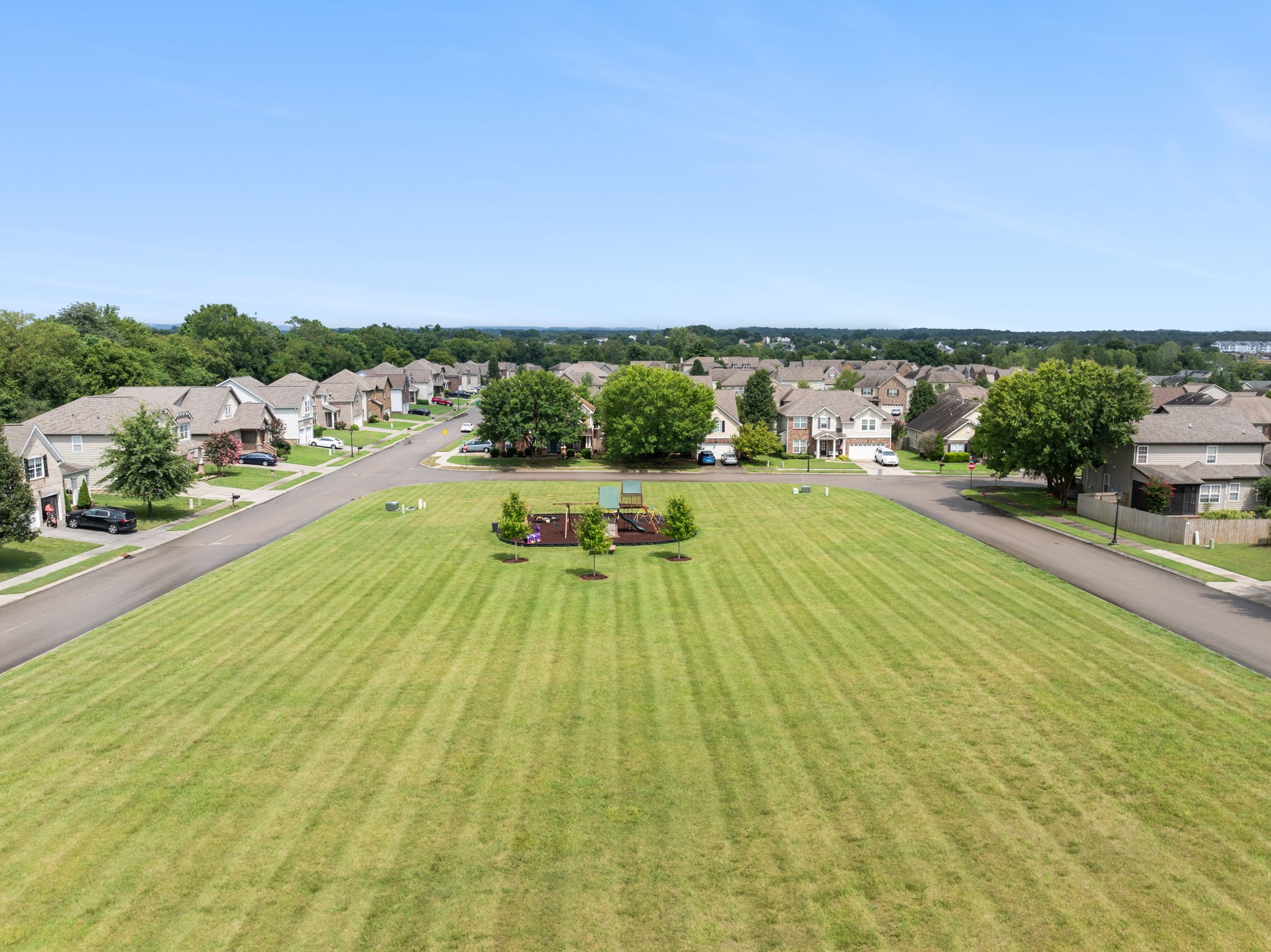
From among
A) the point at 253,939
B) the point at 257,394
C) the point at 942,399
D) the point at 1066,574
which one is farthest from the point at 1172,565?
the point at 257,394

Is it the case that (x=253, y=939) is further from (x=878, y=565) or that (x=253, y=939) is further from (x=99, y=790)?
(x=878, y=565)

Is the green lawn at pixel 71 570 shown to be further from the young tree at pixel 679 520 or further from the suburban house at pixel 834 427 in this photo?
the suburban house at pixel 834 427

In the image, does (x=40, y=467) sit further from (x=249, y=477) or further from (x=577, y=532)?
(x=577, y=532)

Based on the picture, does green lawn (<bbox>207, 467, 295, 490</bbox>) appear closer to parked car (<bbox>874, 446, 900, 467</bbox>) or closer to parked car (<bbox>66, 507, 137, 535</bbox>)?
parked car (<bbox>66, 507, 137, 535</bbox>)

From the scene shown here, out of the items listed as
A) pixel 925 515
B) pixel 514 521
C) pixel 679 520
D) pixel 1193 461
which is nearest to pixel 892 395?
pixel 1193 461

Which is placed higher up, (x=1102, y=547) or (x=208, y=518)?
(x=1102, y=547)
